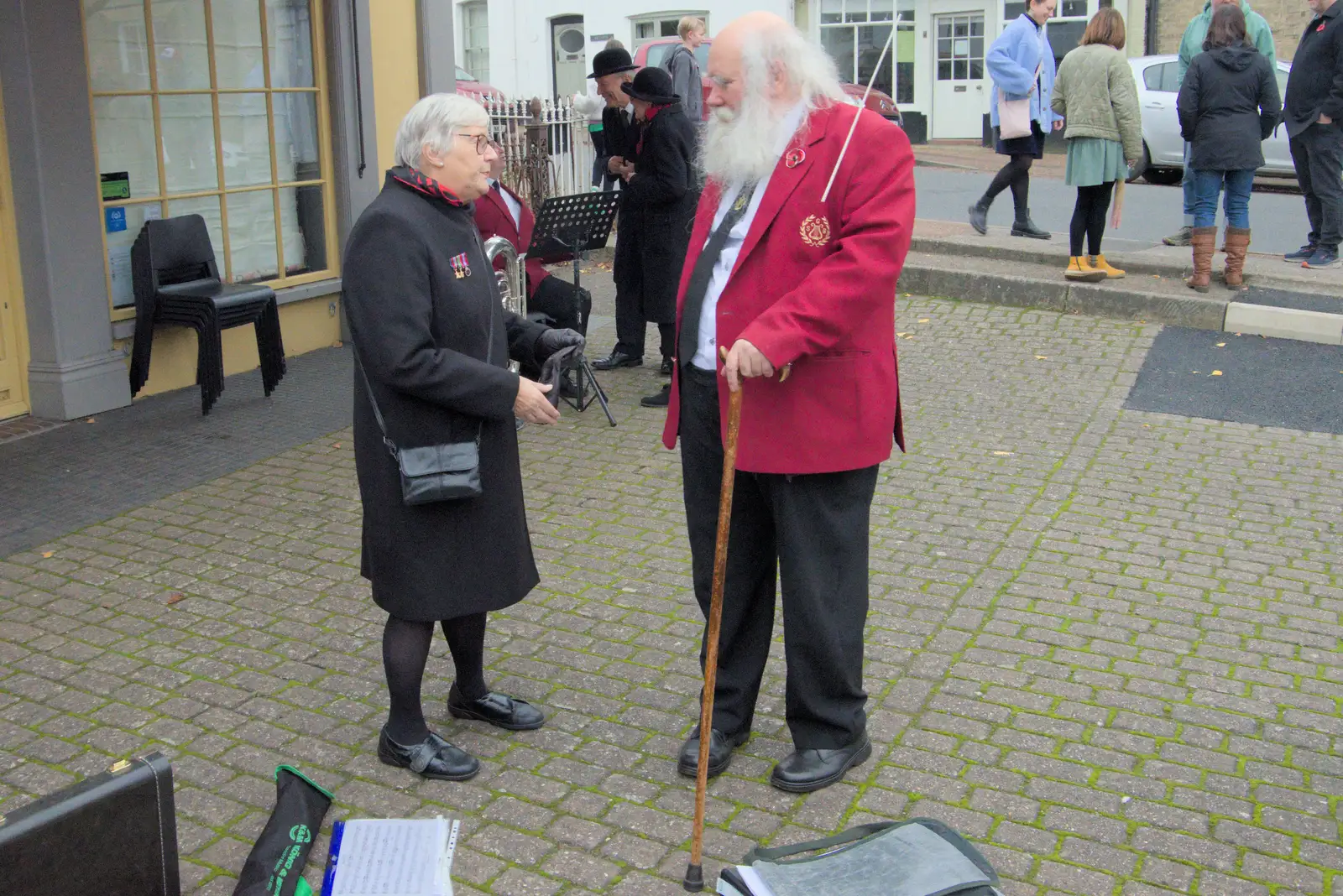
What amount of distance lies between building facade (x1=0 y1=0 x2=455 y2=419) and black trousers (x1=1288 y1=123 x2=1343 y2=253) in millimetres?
5939

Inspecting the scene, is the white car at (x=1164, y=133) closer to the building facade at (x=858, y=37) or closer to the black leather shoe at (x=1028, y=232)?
the black leather shoe at (x=1028, y=232)

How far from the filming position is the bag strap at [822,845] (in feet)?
9.98

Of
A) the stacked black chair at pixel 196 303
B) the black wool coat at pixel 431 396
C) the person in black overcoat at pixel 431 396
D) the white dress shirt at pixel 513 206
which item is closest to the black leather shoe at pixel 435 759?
the person in black overcoat at pixel 431 396

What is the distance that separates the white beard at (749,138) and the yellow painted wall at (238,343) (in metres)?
4.71

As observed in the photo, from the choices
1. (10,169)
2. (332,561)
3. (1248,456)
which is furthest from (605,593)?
(10,169)

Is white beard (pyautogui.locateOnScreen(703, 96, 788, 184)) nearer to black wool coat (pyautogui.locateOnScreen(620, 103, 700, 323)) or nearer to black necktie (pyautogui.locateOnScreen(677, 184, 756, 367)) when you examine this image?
black necktie (pyautogui.locateOnScreen(677, 184, 756, 367))

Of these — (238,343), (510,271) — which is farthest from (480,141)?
(238,343)

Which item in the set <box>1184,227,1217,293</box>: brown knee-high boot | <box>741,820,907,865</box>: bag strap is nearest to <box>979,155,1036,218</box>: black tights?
<box>1184,227,1217,293</box>: brown knee-high boot

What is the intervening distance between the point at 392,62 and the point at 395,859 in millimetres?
6630

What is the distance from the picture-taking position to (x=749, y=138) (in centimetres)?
342

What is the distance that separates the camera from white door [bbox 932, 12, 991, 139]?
947 inches

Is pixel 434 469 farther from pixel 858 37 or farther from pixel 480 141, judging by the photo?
pixel 858 37

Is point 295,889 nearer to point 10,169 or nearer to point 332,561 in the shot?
point 332,561

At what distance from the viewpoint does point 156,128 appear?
7402mm
